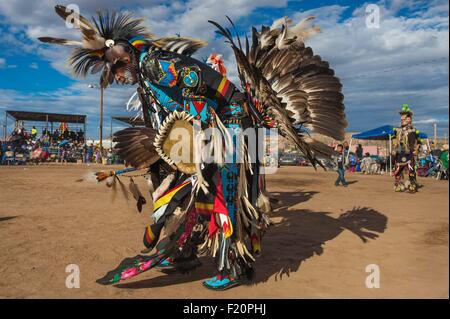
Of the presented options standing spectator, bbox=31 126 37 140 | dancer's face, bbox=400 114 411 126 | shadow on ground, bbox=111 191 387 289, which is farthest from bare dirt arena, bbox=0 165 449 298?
standing spectator, bbox=31 126 37 140

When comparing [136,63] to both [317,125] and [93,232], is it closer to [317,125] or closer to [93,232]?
[317,125]

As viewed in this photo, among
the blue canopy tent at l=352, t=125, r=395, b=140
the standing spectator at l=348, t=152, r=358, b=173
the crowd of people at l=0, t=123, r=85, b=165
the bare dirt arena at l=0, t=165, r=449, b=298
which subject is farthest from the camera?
the crowd of people at l=0, t=123, r=85, b=165

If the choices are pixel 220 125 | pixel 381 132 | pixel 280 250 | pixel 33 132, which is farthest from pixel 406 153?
pixel 33 132

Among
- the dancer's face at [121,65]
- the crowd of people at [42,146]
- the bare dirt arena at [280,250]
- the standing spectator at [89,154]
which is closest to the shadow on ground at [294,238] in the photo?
the bare dirt arena at [280,250]

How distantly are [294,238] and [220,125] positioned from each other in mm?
2695

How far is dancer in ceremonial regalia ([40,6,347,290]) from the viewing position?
3.23 meters

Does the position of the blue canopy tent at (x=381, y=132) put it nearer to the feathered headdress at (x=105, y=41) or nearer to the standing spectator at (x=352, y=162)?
the standing spectator at (x=352, y=162)

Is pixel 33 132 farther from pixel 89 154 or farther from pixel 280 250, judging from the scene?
pixel 280 250

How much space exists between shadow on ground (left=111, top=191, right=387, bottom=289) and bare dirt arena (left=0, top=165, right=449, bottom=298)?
13mm

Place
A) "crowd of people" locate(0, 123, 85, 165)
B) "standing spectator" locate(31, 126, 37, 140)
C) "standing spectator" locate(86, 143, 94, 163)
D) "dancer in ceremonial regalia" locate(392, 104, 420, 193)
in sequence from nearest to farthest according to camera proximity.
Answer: "dancer in ceremonial regalia" locate(392, 104, 420, 193) < "crowd of people" locate(0, 123, 85, 165) < "standing spectator" locate(86, 143, 94, 163) < "standing spectator" locate(31, 126, 37, 140)

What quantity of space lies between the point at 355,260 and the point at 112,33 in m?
3.57

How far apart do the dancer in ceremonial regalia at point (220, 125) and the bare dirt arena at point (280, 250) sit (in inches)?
12.5

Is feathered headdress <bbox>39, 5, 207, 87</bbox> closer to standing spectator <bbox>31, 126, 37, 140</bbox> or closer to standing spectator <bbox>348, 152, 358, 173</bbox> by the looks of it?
standing spectator <bbox>348, 152, 358, 173</bbox>

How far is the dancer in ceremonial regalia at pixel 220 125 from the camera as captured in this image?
323 cm
